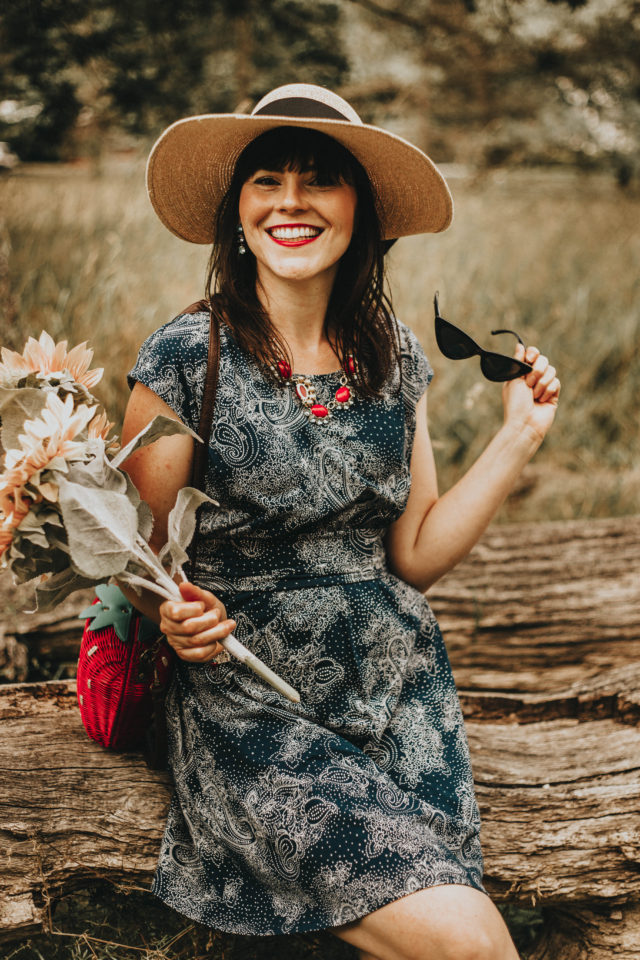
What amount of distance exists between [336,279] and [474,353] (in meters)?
0.44

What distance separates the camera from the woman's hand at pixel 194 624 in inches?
61.8

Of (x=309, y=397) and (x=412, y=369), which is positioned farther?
(x=412, y=369)

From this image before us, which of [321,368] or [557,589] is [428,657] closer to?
[321,368]

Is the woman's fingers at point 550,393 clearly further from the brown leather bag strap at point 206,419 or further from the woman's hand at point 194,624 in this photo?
the woman's hand at point 194,624

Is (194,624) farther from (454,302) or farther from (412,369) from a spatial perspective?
(454,302)

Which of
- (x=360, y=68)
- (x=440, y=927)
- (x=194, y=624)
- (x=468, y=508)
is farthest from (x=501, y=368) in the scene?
(x=360, y=68)

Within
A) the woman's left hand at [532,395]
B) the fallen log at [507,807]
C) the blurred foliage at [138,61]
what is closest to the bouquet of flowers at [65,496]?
the fallen log at [507,807]

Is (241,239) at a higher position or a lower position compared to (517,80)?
lower

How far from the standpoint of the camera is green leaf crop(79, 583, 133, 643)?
6.47 ft

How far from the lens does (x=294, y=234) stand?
1992mm

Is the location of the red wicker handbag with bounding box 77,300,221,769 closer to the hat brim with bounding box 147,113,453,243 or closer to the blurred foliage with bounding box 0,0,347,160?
the hat brim with bounding box 147,113,453,243

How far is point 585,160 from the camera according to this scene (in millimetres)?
9812

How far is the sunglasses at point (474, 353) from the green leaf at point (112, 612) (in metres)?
0.95

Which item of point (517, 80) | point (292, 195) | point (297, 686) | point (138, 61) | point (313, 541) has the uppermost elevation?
point (517, 80)
